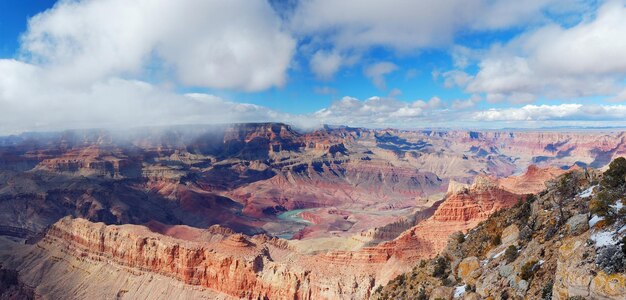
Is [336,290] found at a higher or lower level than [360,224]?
higher

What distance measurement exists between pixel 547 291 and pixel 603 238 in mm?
2572

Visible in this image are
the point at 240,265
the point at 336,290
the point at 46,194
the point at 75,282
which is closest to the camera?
the point at 336,290

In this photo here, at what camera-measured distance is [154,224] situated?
13838 centimetres

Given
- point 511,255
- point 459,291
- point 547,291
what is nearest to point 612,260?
point 547,291

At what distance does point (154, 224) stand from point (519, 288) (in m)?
138

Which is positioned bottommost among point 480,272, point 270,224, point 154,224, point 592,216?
point 270,224

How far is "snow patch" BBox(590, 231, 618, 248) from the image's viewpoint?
13.1 metres

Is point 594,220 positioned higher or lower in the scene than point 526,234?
higher

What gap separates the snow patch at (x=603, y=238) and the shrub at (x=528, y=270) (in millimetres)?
2873

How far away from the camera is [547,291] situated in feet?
47.3

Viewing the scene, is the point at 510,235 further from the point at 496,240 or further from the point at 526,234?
the point at 526,234

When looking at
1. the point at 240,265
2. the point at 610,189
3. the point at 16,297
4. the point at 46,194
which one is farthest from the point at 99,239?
the point at 46,194

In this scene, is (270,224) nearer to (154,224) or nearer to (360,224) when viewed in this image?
(360,224)

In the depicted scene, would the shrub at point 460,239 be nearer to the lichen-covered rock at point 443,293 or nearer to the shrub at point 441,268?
the shrub at point 441,268
